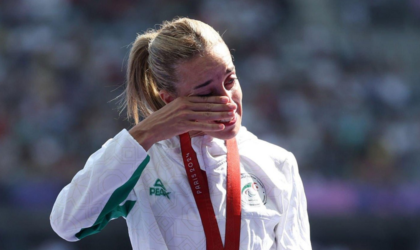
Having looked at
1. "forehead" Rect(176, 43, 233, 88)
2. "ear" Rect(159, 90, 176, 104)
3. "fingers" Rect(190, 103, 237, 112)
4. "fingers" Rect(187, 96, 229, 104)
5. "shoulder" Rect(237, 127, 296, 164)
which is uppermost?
"forehead" Rect(176, 43, 233, 88)

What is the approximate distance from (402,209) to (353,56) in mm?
2539

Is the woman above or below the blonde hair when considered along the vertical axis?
below

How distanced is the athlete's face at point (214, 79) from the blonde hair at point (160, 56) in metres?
0.03

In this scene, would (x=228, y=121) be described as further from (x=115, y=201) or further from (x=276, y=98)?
(x=276, y=98)

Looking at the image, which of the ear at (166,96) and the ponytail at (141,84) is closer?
the ear at (166,96)

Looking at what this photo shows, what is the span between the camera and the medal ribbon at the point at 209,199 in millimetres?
1906

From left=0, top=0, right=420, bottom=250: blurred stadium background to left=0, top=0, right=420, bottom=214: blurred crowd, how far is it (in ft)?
0.05

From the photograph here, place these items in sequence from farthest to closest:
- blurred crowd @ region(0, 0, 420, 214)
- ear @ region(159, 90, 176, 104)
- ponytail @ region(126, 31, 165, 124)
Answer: blurred crowd @ region(0, 0, 420, 214) → ponytail @ region(126, 31, 165, 124) → ear @ region(159, 90, 176, 104)

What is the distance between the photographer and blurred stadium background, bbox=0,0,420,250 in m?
6.36

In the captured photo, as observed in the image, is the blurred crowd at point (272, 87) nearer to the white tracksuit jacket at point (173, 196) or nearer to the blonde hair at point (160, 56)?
the blonde hair at point (160, 56)

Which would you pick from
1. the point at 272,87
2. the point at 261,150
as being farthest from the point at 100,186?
the point at 272,87

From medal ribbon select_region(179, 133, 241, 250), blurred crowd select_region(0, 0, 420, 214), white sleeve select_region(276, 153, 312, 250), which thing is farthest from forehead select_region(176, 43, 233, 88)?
blurred crowd select_region(0, 0, 420, 214)

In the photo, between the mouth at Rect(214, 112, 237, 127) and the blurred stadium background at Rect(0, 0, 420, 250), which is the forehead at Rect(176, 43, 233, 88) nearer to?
the mouth at Rect(214, 112, 237, 127)

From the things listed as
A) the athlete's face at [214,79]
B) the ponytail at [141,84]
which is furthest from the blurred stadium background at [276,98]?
the athlete's face at [214,79]
